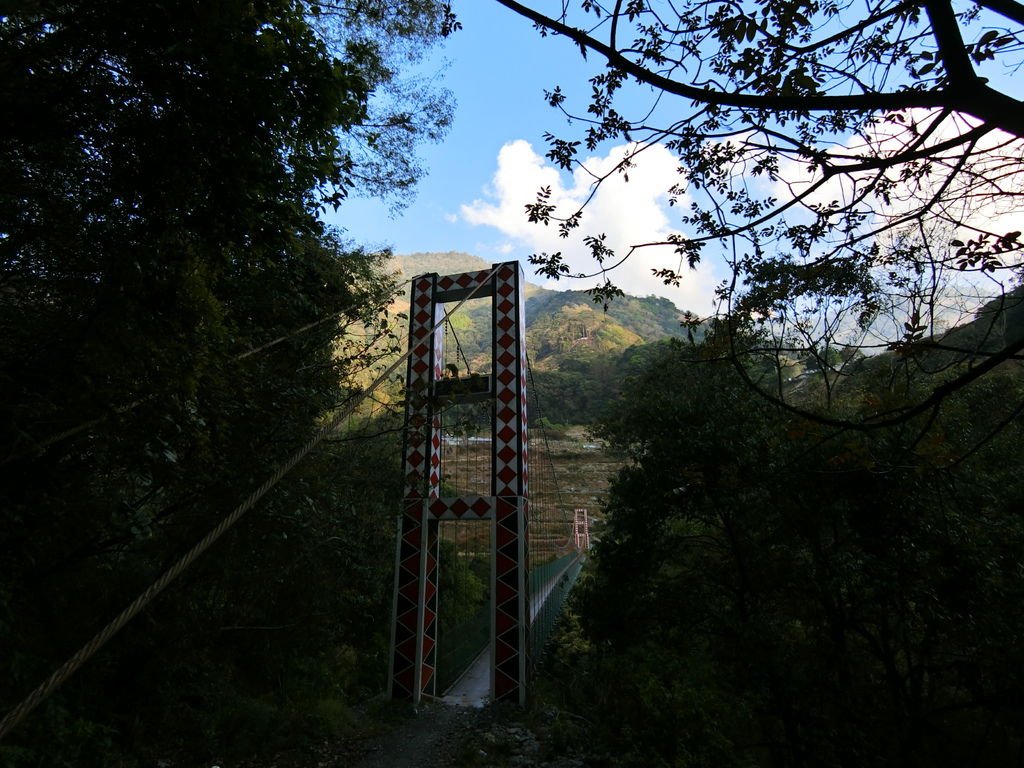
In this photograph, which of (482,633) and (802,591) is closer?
(802,591)

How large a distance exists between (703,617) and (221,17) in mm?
4926

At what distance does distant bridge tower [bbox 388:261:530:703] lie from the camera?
4336 mm

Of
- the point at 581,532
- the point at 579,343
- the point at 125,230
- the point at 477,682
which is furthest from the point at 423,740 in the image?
the point at 579,343

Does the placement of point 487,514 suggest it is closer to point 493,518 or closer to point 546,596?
point 493,518

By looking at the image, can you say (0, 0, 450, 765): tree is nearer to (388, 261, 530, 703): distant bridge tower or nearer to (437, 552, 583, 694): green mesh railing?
(388, 261, 530, 703): distant bridge tower

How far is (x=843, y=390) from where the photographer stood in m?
6.81

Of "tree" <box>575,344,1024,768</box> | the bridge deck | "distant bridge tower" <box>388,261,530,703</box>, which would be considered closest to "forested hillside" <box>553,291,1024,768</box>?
"tree" <box>575,344,1024,768</box>

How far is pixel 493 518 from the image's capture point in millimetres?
4629

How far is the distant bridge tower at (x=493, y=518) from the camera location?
14.2ft

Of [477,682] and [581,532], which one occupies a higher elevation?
[477,682]

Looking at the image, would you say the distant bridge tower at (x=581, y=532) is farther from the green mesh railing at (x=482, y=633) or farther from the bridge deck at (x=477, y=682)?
the bridge deck at (x=477, y=682)

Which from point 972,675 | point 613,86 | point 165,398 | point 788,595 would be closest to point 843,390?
point 788,595

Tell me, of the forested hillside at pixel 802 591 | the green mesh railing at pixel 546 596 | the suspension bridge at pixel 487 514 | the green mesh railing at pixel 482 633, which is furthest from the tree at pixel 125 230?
→ the green mesh railing at pixel 546 596

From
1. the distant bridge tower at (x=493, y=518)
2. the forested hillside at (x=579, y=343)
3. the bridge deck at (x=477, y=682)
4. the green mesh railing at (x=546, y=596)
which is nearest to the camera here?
the distant bridge tower at (x=493, y=518)
